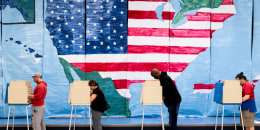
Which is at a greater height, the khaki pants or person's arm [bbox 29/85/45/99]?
person's arm [bbox 29/85/45/99]

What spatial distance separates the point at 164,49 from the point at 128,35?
1.10 metres

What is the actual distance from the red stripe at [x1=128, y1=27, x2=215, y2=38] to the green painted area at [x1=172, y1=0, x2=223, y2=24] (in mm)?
314

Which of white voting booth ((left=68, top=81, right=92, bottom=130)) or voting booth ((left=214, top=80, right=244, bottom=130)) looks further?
voting booth ((left=214, top=80, right=244, bottom=130))

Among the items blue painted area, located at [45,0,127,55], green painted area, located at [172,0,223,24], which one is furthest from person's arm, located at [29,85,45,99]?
green painted area, located at [172,0,223,24]

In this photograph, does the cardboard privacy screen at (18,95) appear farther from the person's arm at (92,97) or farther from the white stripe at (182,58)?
the white stripe at (182,58)

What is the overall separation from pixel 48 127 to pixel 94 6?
3.56m

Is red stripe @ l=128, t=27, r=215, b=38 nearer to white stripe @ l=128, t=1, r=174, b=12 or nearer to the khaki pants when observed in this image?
white stripe @ l=128, t=1, r=174, b=12

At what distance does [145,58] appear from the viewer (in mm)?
9016

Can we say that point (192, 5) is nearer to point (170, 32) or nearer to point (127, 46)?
point (170, 32)

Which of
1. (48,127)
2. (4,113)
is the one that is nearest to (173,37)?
(48,127)

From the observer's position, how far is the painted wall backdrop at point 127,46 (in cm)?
883

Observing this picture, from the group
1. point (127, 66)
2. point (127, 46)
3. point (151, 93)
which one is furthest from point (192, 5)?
point (151, 93)

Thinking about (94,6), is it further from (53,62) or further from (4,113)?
(4,113)

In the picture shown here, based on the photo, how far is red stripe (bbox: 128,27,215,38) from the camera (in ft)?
29.5
